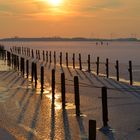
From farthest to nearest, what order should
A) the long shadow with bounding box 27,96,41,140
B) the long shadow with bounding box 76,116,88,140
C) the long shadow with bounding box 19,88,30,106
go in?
the long shadow with bounding box 19,88,30,106 → the long shadow with bounding box 27,96,41,140 → the long shadow with bounding box 76,116,88,140

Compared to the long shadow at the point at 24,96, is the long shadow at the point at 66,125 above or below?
below

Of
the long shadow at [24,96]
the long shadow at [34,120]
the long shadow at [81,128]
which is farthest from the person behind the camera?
the long shadow at [24,96]

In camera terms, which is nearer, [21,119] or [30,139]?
[30,139]

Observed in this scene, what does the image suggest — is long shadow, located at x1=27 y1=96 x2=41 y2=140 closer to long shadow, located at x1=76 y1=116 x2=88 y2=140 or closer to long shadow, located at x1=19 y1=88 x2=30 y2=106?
long shadow, located at x1=19 y1=88 x2=30 y2=106

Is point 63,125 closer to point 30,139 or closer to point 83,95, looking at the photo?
point 30,139

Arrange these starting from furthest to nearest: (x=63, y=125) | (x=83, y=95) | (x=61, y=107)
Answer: (x=83, y=95) → (x=61, y=107) → (x=63, y=125)

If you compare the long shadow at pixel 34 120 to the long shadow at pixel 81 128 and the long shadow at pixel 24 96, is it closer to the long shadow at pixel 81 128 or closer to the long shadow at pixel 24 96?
the long shadow at pixel 24 96

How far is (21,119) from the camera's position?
1432 cm

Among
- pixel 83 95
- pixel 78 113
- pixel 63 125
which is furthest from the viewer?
pixel 83 95

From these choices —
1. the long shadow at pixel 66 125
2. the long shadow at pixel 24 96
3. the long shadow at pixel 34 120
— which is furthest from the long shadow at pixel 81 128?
the long shadow at pixel 24 96

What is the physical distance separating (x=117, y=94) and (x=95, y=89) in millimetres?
2464

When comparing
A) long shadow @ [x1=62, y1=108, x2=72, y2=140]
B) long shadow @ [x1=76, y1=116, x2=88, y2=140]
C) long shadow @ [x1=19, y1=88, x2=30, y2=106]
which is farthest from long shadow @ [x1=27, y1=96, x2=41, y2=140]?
long shadow @ [x1=76, y1=116, x2=88, y2=140]

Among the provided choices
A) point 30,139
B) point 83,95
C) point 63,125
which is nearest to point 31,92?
point 83,95

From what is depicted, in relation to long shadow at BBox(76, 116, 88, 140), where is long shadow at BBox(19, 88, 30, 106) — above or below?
above
